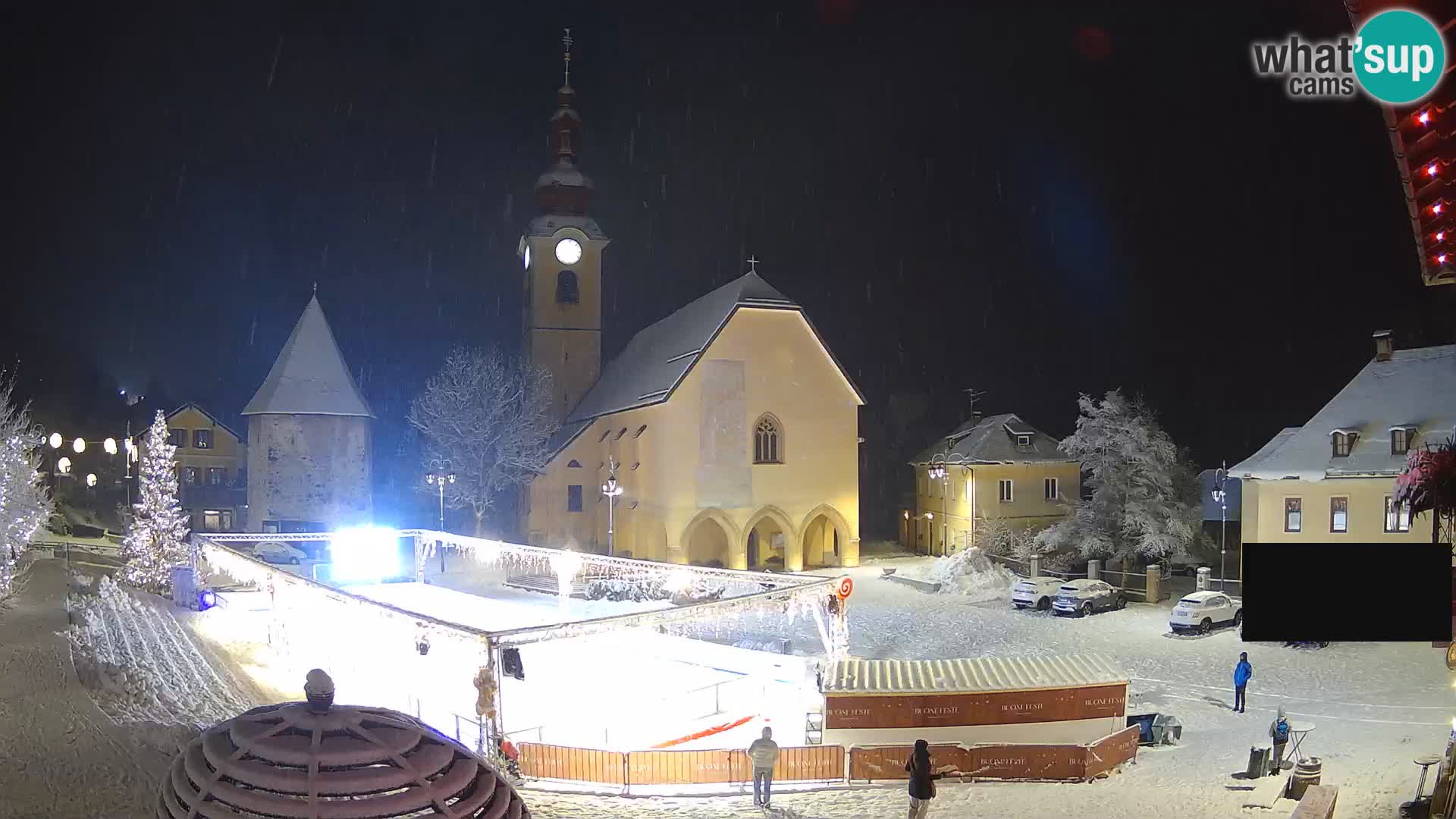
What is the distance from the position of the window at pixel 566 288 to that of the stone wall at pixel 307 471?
37.5 feet

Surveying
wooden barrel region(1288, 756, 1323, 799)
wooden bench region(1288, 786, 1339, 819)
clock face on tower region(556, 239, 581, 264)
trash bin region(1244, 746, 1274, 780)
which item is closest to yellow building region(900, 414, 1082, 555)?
clock face on tower region(556, 239, 581, 264)

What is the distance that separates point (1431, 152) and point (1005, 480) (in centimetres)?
3511

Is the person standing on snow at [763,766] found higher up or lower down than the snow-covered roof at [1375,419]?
lower down

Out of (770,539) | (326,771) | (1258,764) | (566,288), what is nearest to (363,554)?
(770,539)

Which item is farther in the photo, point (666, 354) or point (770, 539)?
point (666, 354)

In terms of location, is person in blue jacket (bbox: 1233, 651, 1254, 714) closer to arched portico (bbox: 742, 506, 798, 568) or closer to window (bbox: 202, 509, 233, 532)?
arched portico (bbox: 742, 506, 798, 568)

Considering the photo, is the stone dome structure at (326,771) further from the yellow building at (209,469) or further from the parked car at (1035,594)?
the yellow building at (209,469)

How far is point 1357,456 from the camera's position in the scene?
26000 mm

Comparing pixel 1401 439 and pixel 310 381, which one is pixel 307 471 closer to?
pixel 310 381

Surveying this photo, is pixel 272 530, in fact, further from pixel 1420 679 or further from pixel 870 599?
pixel 1420 679

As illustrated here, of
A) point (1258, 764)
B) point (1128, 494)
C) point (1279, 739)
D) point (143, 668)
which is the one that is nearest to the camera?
point (1258, 764)

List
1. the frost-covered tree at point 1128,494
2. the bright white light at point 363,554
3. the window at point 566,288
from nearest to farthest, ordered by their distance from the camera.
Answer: the bright white light at point 363,554
the frost-covered tree at point 1128,494
the window at point 566,288

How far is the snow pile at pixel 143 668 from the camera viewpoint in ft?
44.7

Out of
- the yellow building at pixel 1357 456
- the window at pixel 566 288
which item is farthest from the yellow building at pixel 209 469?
the yellow building at pixel 1357 456
